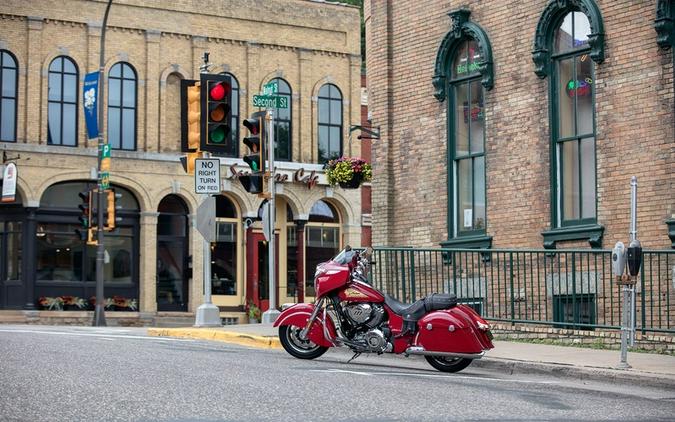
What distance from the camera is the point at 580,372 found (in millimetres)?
13852

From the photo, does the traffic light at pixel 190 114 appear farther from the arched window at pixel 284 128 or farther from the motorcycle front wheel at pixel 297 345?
the arched window at pixel 284 128

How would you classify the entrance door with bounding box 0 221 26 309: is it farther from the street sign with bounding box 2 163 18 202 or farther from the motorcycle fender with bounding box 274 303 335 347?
the motorcycle fender with bounding box 274 303 335 347

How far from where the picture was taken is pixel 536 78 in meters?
19.2

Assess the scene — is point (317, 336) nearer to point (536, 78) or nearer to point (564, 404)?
point (564, 404)

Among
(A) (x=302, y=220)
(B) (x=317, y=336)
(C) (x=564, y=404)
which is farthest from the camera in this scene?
(A) (x=302, y=220)

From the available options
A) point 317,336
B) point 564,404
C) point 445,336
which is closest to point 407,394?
point 564,404

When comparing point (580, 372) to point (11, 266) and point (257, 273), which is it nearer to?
point (11, 266)

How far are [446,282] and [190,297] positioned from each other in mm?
22871

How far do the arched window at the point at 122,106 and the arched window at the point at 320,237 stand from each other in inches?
288

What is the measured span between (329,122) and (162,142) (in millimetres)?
6774

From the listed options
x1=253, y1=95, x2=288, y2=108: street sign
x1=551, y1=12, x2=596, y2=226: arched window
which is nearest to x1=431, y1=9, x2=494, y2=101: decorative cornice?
x1=551, y1=12, x2=596, y2=226: arched window

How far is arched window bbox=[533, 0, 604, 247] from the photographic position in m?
18.4

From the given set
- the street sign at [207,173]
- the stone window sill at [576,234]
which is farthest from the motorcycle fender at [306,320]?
the street sign at [207,173]

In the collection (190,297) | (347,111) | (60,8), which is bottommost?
(190,297)
